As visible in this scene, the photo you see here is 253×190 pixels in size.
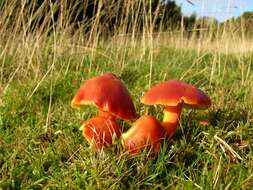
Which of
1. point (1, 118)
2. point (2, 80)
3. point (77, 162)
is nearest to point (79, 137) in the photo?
point (77, 162)

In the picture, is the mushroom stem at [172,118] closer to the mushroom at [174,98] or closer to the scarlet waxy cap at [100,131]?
the mushroom at [174,98]

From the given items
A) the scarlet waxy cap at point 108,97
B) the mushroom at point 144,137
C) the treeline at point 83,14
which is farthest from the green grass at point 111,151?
the treeline at point 83,14

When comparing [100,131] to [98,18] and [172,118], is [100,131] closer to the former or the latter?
[172,118]

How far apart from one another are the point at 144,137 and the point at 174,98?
22 centimetres

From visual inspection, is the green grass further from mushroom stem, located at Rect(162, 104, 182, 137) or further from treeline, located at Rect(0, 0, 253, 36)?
treeline, located at Rect(0, 0, 253, 36)

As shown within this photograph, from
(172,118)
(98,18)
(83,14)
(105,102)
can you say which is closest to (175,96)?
(172,118)

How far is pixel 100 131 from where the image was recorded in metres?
2.33

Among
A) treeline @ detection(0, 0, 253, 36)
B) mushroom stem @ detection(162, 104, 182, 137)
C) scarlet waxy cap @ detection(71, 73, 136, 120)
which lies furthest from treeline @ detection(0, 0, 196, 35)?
mushroom stem @ detection(162, 104, 182, 137)

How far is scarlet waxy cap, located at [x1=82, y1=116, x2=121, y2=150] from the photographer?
2320 mm

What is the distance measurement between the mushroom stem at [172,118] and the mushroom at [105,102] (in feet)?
0.57

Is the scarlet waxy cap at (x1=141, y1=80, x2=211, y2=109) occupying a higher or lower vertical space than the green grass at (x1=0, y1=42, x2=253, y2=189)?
higher

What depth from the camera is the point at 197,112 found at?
2.97m

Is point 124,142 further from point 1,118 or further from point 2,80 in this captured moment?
point 2,80

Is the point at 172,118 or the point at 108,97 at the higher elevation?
the point at 108,97
